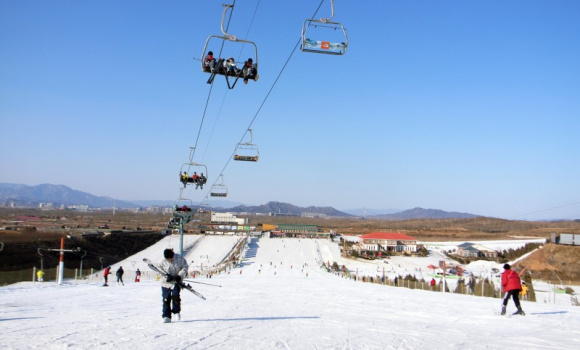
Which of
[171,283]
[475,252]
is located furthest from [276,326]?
[475,252]

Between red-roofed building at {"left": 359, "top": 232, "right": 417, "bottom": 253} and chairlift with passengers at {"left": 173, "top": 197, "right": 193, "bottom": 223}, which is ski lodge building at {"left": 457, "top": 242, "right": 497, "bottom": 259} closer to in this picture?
red-roofed building at {"left": 359, "top": 232, "right": 417, "bottom": 253}

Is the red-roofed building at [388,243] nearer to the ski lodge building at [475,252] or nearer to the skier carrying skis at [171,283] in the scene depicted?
the ski lodge building at [475,252]

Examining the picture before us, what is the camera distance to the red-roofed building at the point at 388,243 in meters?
72.9

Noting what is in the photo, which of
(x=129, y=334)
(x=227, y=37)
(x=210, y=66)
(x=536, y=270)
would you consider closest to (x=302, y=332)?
(x=129, y=334)

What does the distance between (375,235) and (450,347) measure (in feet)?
240

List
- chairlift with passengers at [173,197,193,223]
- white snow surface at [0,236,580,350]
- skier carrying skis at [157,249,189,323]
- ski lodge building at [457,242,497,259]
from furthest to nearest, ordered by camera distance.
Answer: ski lodge building at [457,242,497,259] < chairlift with passengers at [173,197,193,223] < skier carrying skis at [157,249,189,323] < white snow surface at [0,236,580,350]

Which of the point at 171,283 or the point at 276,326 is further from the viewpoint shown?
the point at 171,283

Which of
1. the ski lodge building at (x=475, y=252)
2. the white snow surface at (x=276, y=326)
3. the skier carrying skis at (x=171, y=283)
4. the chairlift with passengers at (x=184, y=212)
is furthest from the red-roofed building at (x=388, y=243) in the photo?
the skier carrying skis at (x=171, y=283)

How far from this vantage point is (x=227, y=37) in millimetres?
8617

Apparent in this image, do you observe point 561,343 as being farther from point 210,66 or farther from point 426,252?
point 426,252

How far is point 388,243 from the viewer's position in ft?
244

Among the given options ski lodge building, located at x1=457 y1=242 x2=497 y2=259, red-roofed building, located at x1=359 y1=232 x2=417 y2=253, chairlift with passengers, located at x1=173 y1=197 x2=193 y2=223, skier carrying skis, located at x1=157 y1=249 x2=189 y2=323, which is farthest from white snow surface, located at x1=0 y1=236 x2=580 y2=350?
red-roofed building, located at x1=359 y1=232 x2=417 y2=253

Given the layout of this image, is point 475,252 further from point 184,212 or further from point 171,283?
point 171,283

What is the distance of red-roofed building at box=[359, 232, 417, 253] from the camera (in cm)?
7294
